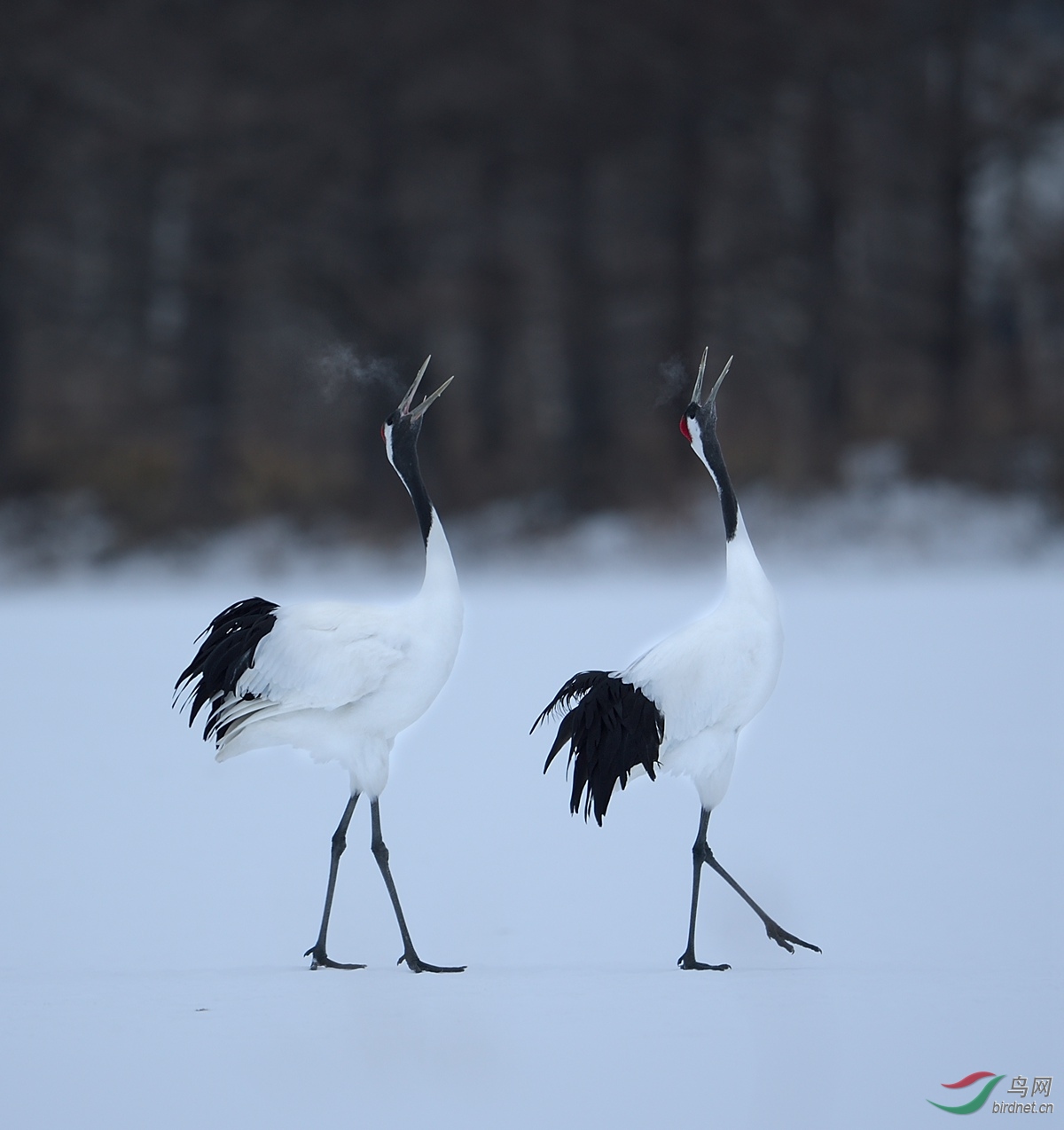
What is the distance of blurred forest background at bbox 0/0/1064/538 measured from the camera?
17000 mm

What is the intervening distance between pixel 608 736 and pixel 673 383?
3.69 ft

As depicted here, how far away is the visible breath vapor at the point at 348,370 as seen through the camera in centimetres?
492

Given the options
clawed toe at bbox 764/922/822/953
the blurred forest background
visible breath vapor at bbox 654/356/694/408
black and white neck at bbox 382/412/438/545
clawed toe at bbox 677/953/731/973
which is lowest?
clawed toe at bbox 677/953/731/973

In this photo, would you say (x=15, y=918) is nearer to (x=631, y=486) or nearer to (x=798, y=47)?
(x=631, y=486)

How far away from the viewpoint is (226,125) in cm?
1727

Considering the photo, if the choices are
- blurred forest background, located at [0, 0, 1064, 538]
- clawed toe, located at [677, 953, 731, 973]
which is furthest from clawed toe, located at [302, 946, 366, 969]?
blurred forest background, located at [0, 0, 1064, 538]

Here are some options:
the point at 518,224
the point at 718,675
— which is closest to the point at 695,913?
the point at 718,675

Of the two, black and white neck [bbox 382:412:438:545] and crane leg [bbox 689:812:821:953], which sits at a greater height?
black and white neck [bbox 382:412:438:545]

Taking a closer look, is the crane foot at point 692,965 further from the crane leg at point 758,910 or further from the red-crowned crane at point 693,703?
the crane leg at point 758,910

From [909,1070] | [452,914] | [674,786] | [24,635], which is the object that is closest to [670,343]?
[24,635]

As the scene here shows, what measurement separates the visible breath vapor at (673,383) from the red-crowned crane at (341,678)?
0.72m

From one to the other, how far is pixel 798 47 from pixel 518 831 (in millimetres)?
13316

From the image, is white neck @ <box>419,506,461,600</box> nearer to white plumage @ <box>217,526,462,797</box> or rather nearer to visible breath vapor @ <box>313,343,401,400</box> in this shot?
white plumage @ <box>217,526,462,797</box>

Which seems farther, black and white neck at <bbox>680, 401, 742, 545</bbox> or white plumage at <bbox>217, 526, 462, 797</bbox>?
black and white neck at <bbox>680, 401, 742, 545</bbox>
